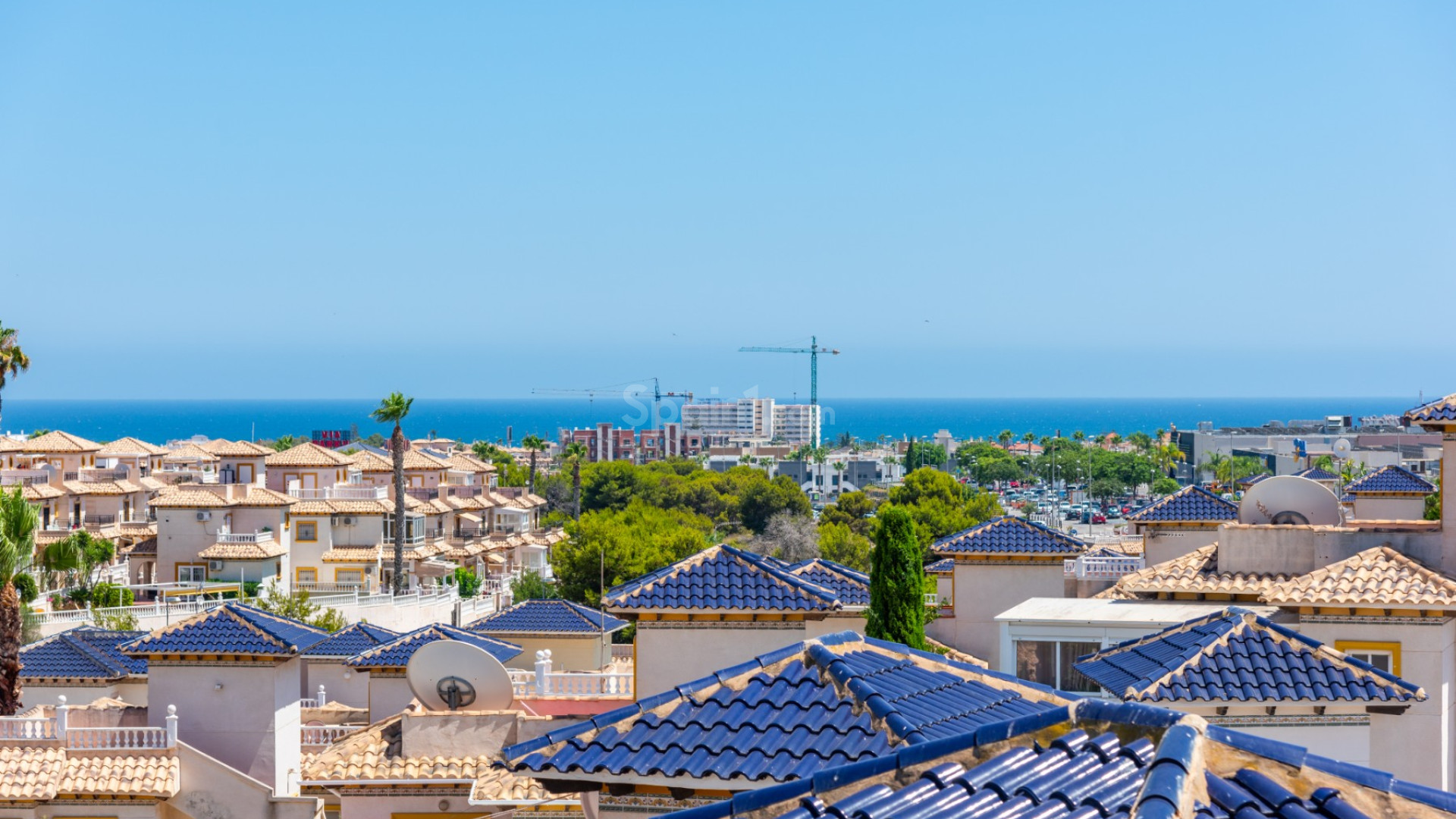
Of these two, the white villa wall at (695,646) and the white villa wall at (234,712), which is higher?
the white villa wall at (695,646)

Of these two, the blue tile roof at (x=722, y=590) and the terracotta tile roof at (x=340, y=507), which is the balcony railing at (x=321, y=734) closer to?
the blue tile roof at (x=722, y=590)

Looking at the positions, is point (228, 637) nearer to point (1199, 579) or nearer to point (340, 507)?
point (1199, 579)

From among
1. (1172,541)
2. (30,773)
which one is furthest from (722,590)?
(1172,541)

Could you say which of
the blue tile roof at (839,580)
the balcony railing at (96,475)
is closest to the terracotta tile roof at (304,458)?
the balcony railing at (96,475)

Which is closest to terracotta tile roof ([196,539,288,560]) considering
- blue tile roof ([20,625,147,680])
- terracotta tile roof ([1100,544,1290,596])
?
blue tile roof ([20,625,147,680])

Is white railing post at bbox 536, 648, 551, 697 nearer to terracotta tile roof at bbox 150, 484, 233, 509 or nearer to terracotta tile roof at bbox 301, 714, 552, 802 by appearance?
terracotta tile roof at bbox 301, 714, 552, 802

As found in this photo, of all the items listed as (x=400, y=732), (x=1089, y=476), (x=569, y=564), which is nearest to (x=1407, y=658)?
(x=400, y=732)
